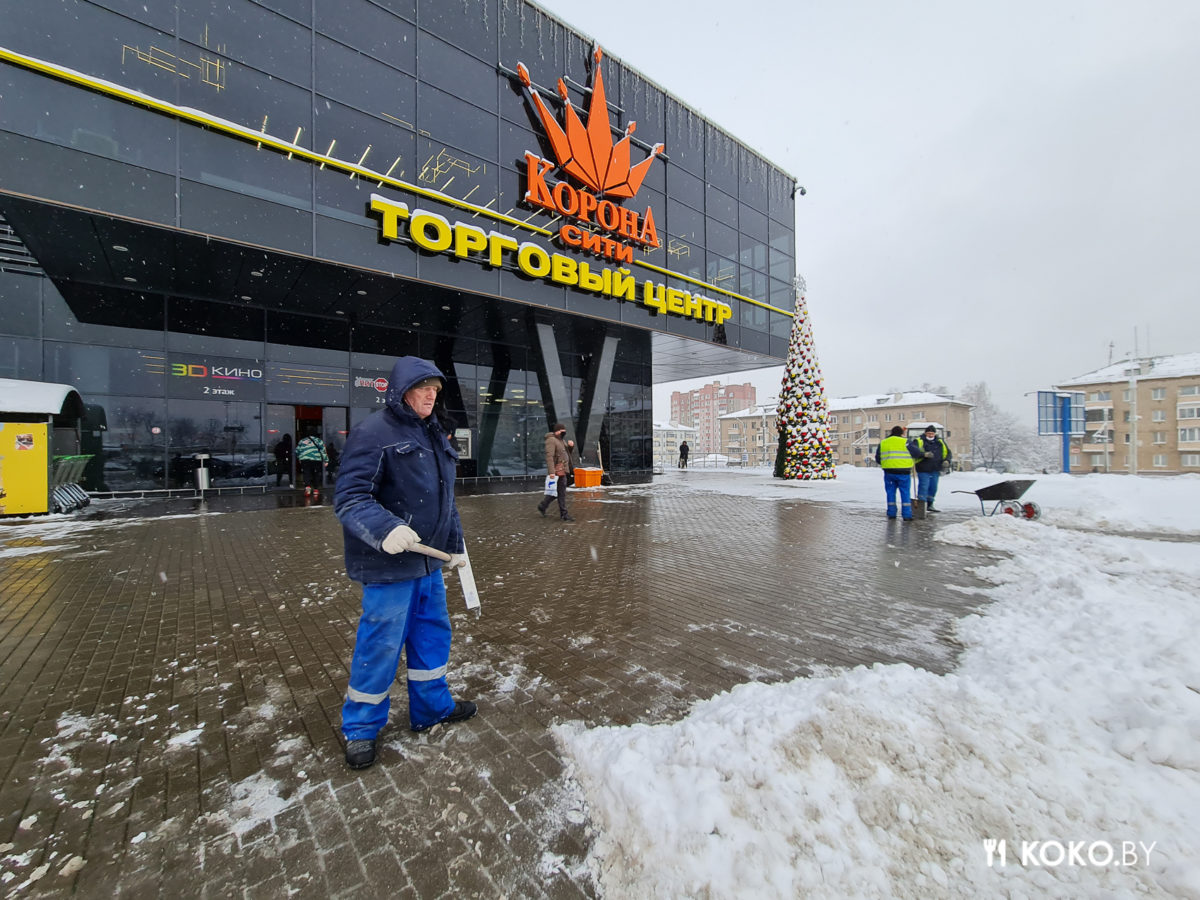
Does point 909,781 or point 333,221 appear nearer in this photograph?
point 909,781

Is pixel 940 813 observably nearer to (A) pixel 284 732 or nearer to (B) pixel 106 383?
(A) pixel 284 732

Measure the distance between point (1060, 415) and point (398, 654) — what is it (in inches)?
1234

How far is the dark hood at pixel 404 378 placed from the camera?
8.54 ft

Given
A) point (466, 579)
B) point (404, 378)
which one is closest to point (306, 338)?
point (404, 378)

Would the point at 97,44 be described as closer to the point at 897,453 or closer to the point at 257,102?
the point at 257,102

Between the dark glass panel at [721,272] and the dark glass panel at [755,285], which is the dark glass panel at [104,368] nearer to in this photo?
the dark glass panel at [721,272]

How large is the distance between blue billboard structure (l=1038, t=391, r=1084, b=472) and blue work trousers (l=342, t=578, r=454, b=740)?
30176mm

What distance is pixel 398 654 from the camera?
2.58m

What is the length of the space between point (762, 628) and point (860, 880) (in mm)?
2523

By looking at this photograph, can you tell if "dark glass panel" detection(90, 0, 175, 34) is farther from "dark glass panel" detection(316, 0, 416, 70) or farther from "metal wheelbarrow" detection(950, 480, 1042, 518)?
"metal wheelbarrow" detection(950, 480, 1042, 518)

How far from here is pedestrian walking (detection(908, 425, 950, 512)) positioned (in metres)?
10.2

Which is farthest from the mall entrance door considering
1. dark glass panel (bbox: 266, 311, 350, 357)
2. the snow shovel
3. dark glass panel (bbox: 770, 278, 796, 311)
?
dark glass panel (bbox: 770, 278, 796, 311)

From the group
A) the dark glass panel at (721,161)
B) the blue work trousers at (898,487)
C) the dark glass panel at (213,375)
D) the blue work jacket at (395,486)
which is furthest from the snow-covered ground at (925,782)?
the dark glass panel at (721,161)

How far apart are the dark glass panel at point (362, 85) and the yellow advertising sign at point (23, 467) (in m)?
8.38
